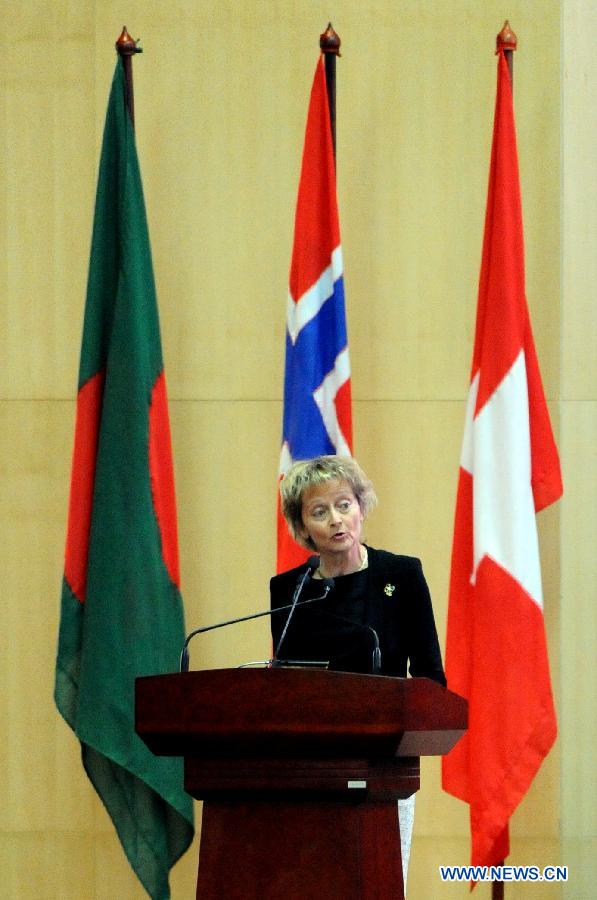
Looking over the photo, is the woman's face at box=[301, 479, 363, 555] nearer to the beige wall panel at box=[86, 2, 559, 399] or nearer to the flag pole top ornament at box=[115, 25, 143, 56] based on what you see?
the beige wall panel at box=[86, 2, 559, 399]

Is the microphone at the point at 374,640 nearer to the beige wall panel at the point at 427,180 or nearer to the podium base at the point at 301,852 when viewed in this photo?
the podium base at the point at 301,852

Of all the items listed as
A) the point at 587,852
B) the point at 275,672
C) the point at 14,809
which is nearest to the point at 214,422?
the point at 14,809

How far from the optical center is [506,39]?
14.3 feet

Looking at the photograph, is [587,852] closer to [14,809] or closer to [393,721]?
[14,809]

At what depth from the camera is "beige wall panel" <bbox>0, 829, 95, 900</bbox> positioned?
185 inches

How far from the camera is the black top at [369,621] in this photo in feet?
9.46

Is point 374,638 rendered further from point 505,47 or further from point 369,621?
point 505,47

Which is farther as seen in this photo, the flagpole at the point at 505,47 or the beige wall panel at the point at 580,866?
the beige wall panel at the point at 580,866

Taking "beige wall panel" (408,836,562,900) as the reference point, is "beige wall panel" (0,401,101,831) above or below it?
above

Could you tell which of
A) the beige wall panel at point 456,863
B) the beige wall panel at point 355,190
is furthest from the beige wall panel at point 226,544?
the beige wall panel at point 456,863

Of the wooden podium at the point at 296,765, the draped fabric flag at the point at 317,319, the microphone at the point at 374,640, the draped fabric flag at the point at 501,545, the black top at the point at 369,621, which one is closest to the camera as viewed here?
the wooden podium at the point at 296,765

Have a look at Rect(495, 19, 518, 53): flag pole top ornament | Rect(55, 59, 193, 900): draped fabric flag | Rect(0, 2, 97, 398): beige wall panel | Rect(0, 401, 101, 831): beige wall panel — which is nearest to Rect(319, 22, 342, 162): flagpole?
Rect(495, 19, 518, 53): flag pole top ornament

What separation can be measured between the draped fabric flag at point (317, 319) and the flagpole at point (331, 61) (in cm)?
2

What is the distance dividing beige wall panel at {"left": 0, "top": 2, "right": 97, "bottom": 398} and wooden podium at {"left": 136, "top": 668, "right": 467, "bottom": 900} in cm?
253
